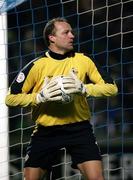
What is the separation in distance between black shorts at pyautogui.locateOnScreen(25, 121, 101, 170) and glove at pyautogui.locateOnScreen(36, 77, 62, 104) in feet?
0.80

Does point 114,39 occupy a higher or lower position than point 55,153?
higher

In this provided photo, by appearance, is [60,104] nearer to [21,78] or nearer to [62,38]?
[21,78]

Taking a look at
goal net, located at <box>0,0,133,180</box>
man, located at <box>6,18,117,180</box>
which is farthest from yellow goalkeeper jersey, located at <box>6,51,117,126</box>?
goal net, located at <box>0,0,133,180</box>

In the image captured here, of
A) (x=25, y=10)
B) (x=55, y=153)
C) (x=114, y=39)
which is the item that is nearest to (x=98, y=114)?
(x=114, y=39)

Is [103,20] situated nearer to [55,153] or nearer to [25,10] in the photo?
[25,10]

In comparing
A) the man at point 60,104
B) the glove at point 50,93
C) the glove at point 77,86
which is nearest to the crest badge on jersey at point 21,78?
the man at point 60,104

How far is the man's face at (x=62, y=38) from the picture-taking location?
13.0ft

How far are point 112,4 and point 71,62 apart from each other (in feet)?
6.31

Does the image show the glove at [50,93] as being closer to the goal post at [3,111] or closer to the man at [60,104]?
the man at [60,104]

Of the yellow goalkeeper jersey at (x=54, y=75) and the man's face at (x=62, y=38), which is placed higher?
the man's face at (x=62, y=38)

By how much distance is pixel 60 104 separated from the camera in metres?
3.93

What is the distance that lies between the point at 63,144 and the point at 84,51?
183 centimetres

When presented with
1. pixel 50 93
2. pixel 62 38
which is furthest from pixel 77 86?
pixel 62 38

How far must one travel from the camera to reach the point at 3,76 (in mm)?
5434
